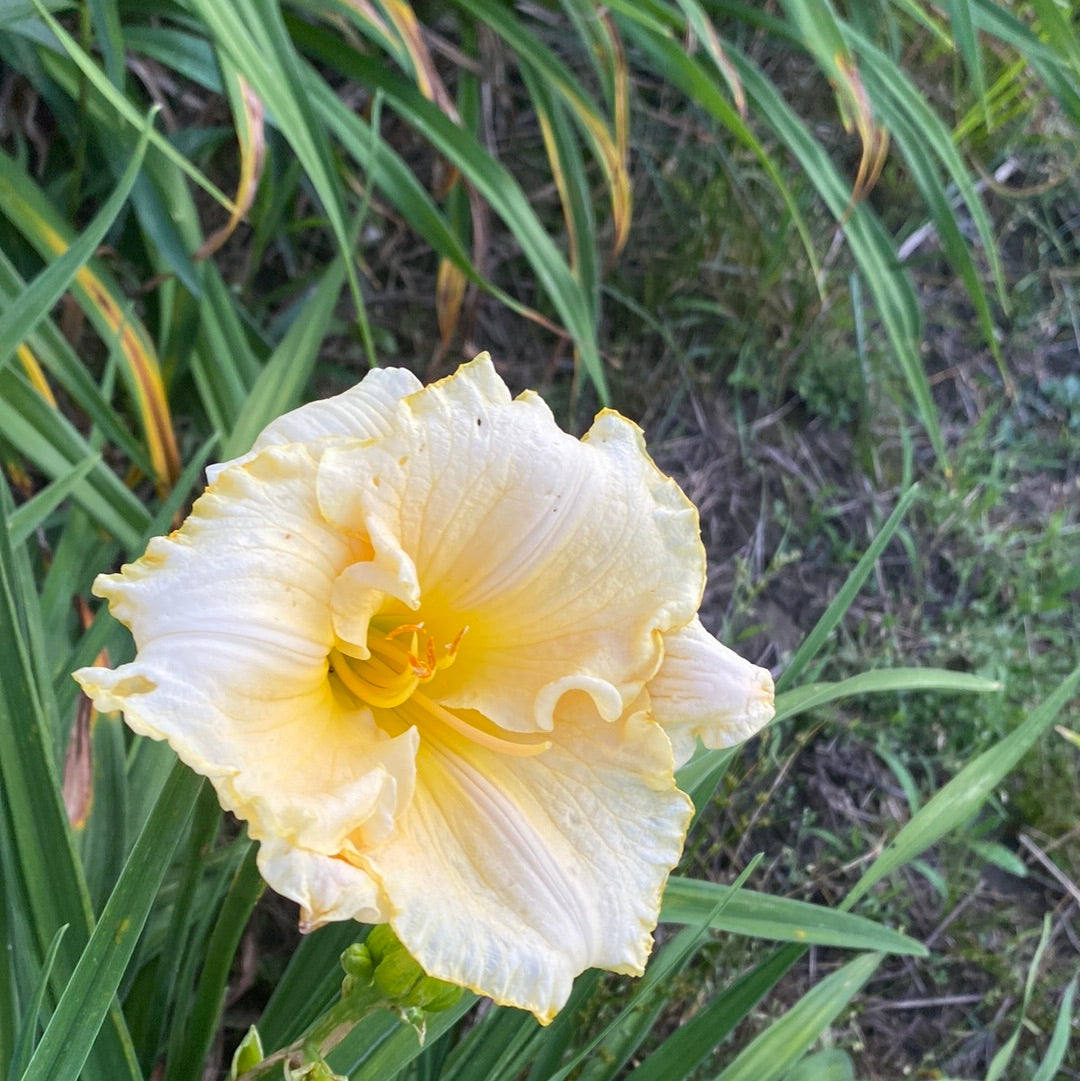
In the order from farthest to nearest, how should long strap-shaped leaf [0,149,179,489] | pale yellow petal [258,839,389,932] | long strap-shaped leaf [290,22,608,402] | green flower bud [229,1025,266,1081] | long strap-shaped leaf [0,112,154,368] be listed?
long strap-shaped leaf [290,22,608,402] → long strap-shaped leaf [0,149,179,489] → long strap-shaped leaf [0,112,154,368] → green flower bud [229,1025,266,1081] → pale yellow petal [258,839,389,932]

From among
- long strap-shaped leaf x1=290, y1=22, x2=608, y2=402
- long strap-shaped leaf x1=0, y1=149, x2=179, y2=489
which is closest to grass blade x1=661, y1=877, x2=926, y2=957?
long strap-shaped leaf x1=290, y1=22, x2=608, y2=402

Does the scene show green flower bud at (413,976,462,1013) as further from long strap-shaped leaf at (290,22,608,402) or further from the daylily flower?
long strap-shaped leaf at (290,22,608,402)

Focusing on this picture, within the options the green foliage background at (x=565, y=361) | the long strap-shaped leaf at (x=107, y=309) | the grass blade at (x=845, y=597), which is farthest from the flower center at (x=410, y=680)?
the long strap-shaped leaf at (x=107, y=309)

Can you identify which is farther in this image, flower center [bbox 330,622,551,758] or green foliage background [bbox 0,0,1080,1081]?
green foliage background [bbox 0,0,1080,1081]

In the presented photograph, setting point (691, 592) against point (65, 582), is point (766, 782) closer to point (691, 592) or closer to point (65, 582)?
point (691, 592)

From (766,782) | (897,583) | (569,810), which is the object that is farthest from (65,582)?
(897,583)

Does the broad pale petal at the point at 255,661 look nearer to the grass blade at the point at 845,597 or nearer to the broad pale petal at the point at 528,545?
the broad pale petal at the point at 528,545
